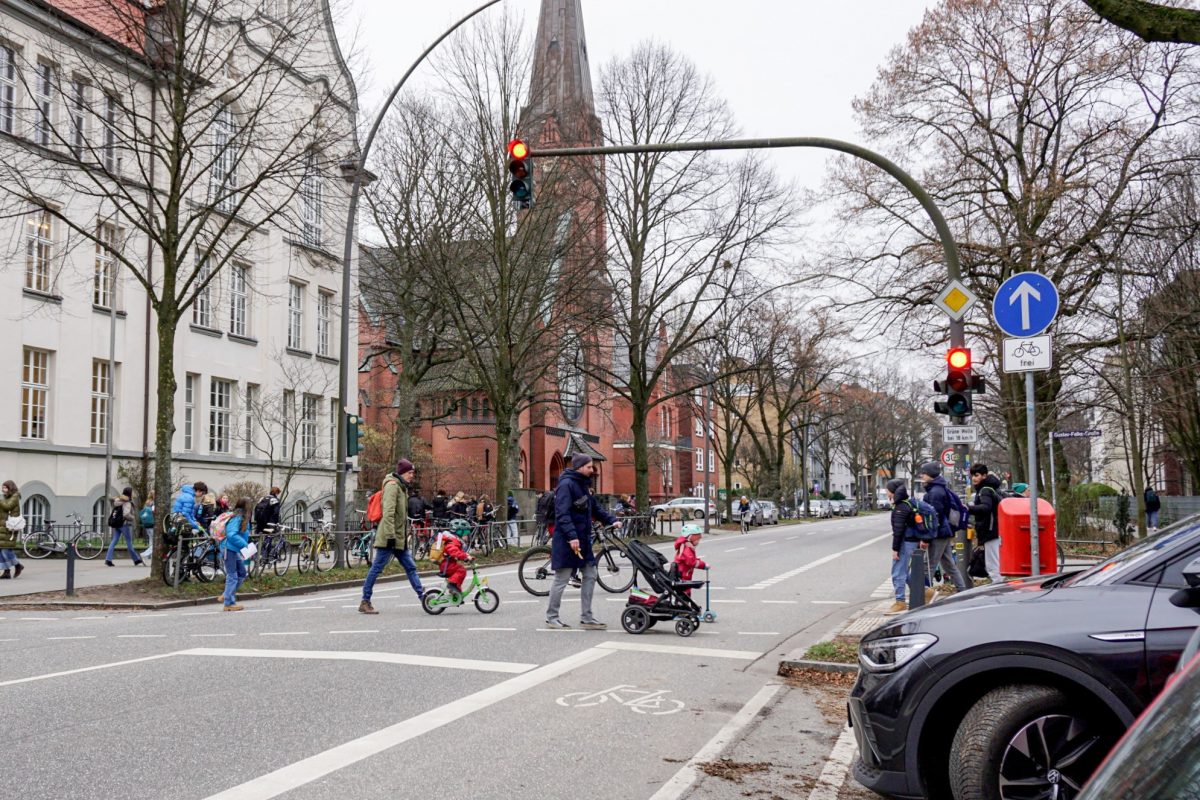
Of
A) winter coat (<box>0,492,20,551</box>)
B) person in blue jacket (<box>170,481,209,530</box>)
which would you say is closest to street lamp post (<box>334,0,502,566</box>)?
person in blue jacket (<box>170,481,209,530</box>)

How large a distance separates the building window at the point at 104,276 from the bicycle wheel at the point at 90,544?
604 cm

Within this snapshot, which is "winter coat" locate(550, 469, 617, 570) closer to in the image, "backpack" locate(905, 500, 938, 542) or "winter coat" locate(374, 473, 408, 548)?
"winter coat" locate(374, 473, 408, 548)

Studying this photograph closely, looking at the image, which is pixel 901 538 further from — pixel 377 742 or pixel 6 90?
pixel 6 90

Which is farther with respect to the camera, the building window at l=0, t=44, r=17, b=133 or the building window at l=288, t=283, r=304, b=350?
the building window at l=288, t=283, r=304, b=350

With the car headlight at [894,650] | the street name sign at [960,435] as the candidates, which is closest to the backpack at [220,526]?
the street name sign at [960,435]

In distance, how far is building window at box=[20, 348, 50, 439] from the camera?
25984 mm

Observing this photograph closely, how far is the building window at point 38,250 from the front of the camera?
2608 cm

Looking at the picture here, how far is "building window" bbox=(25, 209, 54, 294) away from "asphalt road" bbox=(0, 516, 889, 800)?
15712mm

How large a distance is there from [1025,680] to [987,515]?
11177 millimetres

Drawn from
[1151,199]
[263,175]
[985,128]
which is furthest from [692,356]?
[263,175]

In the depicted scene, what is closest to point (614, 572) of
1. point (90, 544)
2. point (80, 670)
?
point (80, 670)

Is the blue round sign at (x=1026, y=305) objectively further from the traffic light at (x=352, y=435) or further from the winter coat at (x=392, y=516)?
the traffic light at (x=352, y=435)

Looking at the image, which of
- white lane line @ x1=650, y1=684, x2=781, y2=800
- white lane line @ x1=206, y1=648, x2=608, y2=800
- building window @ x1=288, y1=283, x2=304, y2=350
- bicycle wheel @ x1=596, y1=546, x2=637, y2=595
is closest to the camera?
white lane line @ x1=206, y1=648, x2=608, y2=800

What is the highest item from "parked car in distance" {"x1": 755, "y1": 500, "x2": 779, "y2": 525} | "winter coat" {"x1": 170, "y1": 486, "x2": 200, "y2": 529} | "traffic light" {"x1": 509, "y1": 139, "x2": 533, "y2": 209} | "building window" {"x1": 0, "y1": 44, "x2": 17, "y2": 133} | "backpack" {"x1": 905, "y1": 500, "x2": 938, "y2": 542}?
"building window" {"x1": 0, "y1": 44, "x2": 17, "y2": 133}
